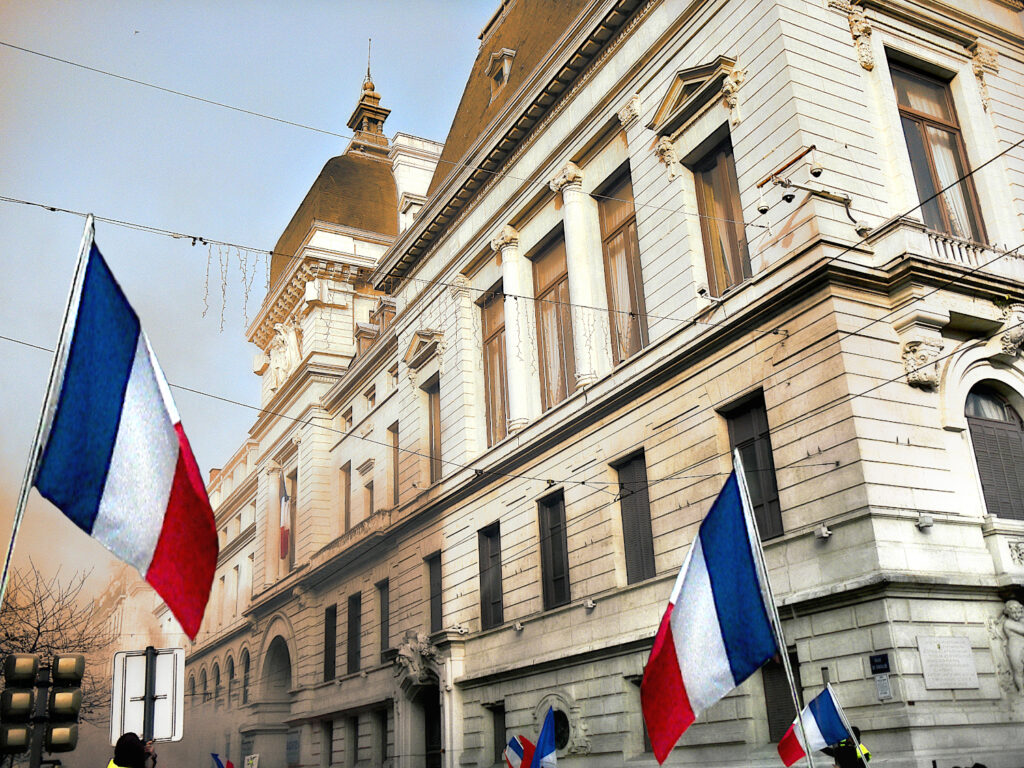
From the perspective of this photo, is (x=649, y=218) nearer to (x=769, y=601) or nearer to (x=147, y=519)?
(x=769, y=601)

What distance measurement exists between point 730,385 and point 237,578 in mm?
46605

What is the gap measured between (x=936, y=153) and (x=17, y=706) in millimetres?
18720

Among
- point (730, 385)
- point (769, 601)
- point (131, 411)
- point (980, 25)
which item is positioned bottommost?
point (769, 601)

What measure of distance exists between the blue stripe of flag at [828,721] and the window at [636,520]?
727cm

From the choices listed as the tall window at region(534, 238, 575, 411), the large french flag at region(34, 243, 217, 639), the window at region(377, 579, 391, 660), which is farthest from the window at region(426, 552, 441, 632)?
the large french flag at region(34, 243, 217, 639)

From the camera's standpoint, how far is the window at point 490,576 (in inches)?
1067

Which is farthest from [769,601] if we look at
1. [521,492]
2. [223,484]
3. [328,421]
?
[223,484]

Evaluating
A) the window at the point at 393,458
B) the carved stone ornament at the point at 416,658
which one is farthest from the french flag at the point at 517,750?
the window at the point at 393,458

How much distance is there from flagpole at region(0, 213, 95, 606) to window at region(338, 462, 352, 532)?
36901 millimetres

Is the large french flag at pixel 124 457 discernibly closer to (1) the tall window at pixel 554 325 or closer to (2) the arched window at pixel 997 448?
(2) the arched window at pixel 997 448

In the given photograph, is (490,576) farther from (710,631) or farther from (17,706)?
(710,631)

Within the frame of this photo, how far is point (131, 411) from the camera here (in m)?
5.95

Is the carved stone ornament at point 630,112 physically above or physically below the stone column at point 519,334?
above

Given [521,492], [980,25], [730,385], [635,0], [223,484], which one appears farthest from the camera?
[223,484]
